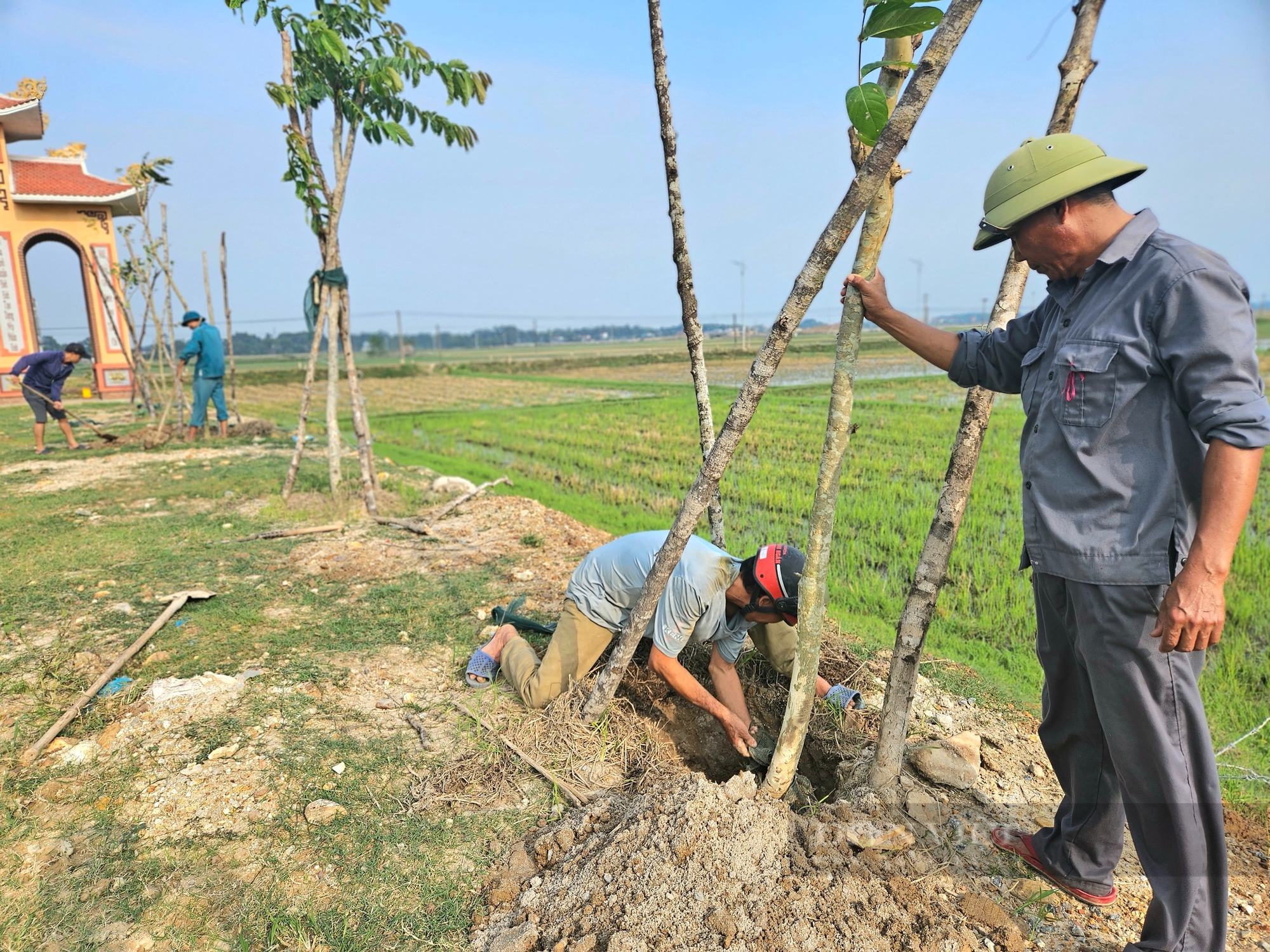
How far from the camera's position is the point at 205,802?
2438 mm

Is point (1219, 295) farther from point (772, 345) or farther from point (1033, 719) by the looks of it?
point (1033, 719)

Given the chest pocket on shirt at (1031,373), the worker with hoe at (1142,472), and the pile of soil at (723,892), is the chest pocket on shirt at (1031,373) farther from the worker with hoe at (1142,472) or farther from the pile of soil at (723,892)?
the pile of soil at (723,892)

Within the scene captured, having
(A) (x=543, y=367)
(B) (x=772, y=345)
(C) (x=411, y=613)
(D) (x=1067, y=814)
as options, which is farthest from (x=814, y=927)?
(A) (x=543, y=367)

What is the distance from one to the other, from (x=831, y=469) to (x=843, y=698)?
1.27 meters

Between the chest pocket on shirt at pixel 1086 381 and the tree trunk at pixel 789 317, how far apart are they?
2.31ft

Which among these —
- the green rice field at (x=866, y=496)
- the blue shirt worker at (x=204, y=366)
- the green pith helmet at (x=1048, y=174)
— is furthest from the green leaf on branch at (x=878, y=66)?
the blue shirt worker at (x=204, y=366)

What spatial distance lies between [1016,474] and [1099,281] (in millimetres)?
6662

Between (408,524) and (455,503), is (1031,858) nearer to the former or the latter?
(408,524)

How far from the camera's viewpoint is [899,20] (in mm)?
1863

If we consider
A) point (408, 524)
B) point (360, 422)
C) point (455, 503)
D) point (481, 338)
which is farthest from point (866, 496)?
point (481, 338)

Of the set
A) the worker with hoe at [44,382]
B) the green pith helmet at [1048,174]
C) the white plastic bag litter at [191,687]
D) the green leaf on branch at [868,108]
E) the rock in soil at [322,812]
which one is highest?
the green leaf on branch at [868,108]

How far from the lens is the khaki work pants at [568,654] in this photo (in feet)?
10.0

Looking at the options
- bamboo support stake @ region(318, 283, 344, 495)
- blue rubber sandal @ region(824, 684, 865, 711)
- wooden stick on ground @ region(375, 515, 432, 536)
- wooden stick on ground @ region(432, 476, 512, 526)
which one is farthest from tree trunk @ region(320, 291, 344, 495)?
blue rubber sandal @ region(824, 684, 865, 711)

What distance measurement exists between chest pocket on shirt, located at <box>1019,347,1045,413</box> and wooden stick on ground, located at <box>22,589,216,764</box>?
11.4 feet
